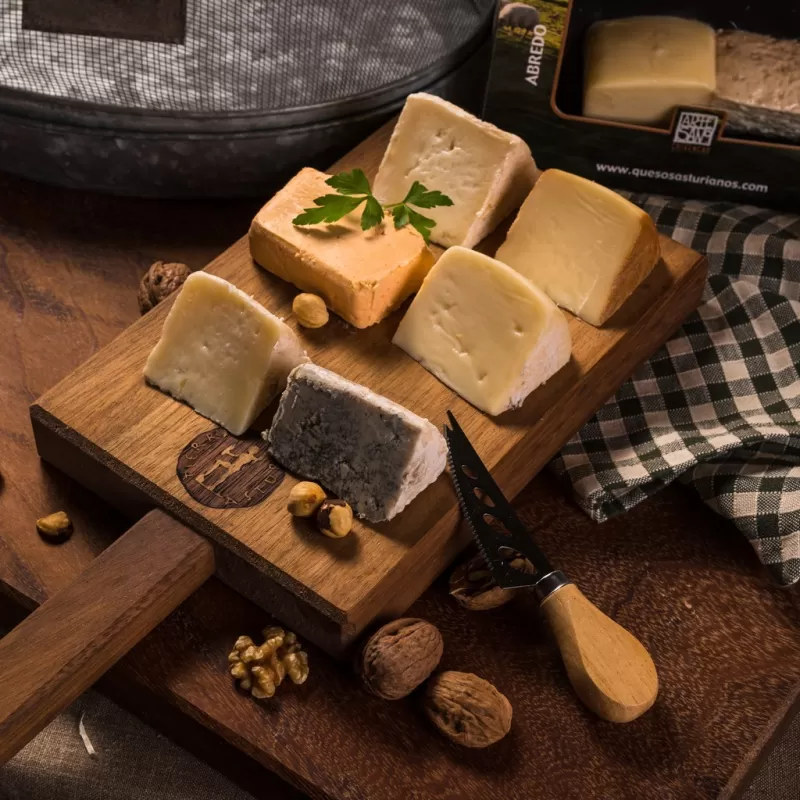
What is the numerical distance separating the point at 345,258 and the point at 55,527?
536 mm

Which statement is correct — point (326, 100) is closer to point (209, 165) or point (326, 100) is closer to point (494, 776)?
point (209, 165)

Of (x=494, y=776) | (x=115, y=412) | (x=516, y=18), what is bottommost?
(x=494, y=776)

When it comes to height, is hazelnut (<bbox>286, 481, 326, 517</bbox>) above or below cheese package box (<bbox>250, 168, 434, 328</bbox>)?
below

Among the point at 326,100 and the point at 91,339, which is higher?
the point at 326,100

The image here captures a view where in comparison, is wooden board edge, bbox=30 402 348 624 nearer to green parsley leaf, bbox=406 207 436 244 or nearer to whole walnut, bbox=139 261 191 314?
whole walnut, bbox=139 261 191 314

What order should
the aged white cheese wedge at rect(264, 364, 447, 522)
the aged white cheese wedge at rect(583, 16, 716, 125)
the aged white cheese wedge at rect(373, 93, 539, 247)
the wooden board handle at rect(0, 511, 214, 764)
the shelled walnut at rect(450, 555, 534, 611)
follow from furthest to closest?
the aged white cheese wedge at rect(583, 16, 716, 125), the aged white cheese wedge at rect(373, 93, 539, 247), the shelled walnut at rect(450, 555, 534, 611), the aged white cheese wedge at rect(264, 364, 447, 522), the wooden board handle at rect(0, 511, 214, 764)

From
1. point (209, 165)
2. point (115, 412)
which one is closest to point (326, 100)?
point (209, 165)

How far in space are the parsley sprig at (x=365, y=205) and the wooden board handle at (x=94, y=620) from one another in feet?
1.62

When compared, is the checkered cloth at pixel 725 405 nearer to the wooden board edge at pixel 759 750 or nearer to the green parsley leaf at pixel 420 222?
the wooden board edge at pixel 759 750

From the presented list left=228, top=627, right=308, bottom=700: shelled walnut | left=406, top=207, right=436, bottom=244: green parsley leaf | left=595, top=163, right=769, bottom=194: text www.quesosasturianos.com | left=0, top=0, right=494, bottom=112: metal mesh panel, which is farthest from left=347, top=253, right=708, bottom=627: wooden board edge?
left=0, top=0, right=494, bottom=112: metal mesh panel

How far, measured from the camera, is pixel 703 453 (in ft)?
5.34

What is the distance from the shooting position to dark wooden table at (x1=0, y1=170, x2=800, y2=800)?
54.4 inches

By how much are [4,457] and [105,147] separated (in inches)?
21.5

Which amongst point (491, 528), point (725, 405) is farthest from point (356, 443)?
point (725, 405)
